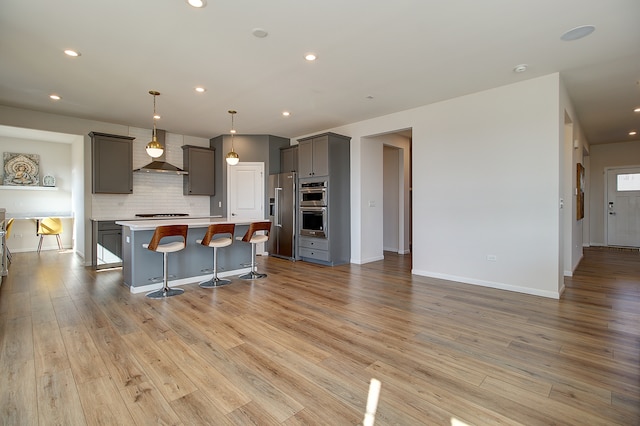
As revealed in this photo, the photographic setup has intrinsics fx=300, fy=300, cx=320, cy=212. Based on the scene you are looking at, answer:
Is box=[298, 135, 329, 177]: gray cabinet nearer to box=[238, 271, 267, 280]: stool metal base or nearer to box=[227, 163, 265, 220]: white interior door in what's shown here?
box=[227, 163, 265, 220]: white interior door

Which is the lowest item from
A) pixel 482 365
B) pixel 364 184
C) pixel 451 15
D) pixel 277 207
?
pixel 482 365

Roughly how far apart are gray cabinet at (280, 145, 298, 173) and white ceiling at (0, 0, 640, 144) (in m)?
1.72

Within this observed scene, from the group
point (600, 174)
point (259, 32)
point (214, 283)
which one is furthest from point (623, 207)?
point (214, 283)

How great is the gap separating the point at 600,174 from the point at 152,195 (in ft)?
39.1

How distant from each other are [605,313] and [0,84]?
324 inches

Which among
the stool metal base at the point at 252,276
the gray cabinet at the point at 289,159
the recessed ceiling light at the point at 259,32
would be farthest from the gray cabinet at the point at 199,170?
the recessed ceiling light at the point at 259,32

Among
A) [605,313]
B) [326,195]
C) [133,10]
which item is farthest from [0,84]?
[605,313]

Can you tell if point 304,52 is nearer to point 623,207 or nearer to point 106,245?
point 106,245

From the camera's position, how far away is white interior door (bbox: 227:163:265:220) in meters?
7.26

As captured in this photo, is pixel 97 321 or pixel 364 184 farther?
pixel 364 184

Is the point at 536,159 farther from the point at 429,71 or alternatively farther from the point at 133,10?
the point at 133,10

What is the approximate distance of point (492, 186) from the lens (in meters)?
4.40

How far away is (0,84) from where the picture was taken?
422 centimetres

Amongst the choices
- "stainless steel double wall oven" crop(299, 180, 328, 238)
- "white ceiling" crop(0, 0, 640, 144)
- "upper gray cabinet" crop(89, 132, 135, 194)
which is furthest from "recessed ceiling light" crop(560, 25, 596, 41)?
"upper gray cabinet" crop(89, 132, 135, 194)
